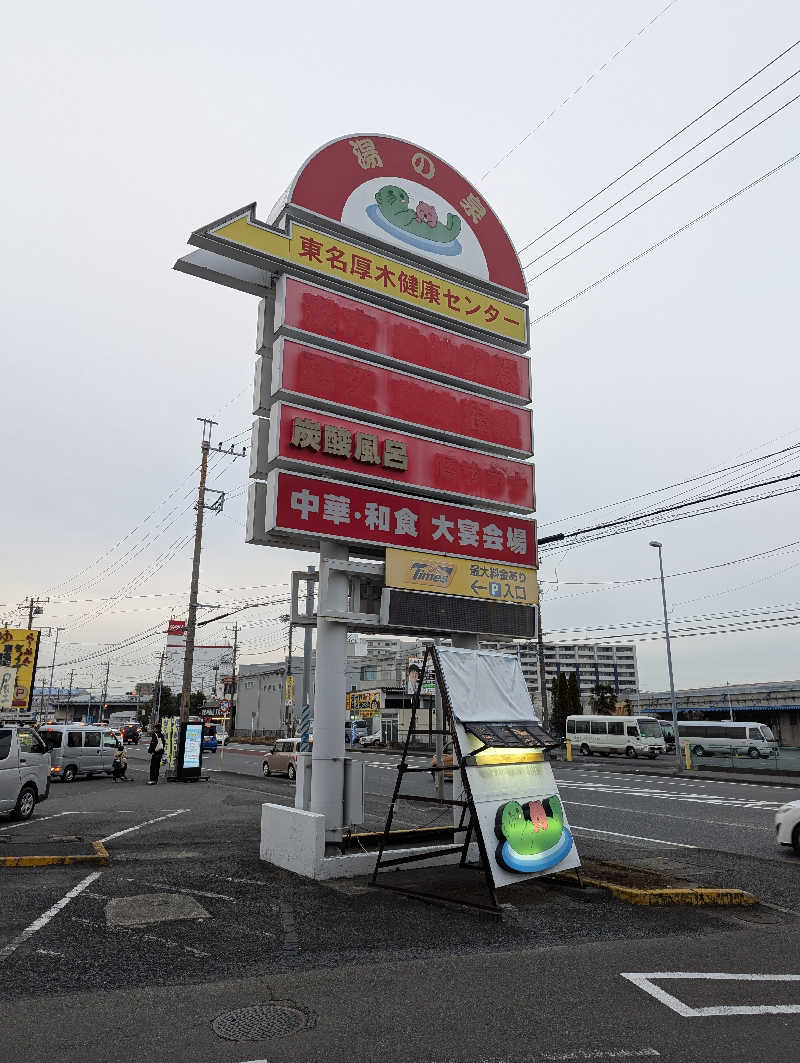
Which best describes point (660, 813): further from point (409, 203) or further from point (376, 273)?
point (409, 203)

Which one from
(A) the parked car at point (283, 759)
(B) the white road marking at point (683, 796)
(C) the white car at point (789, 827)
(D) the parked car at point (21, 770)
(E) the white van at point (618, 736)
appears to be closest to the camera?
(C) the white car at point (789, 827)

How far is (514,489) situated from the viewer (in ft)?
41.9

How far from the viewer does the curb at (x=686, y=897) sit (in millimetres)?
8508

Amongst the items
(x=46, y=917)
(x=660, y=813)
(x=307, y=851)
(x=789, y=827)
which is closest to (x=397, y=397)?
(x=307, y=851)

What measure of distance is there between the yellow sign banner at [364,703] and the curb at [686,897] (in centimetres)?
6891

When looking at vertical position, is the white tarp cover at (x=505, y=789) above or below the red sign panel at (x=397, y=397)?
below

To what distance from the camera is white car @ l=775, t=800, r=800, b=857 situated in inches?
508

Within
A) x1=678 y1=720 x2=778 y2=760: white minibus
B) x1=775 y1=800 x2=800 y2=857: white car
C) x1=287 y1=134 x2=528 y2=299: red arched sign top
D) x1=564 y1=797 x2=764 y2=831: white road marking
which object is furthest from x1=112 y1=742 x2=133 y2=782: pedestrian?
x1=678 y1=720 x2=778 y2=760: white minibus

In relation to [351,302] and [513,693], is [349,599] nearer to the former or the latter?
[513,693]

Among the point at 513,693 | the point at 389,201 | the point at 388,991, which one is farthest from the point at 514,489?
the point at 388,991

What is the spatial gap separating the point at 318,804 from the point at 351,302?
7.75 metres

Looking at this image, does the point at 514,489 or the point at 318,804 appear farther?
the point at 514,489

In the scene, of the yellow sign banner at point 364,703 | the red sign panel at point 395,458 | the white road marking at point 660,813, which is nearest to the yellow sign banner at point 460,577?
the red sign panel at point 395,458

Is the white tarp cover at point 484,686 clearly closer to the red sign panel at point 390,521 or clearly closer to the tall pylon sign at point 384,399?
the tall pylon sign at point 384,399
